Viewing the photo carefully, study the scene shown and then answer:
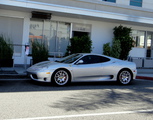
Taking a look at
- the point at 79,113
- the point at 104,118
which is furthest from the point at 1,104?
the point at 104,118

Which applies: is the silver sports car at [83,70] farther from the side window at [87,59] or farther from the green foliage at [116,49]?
the green foliage at [116,49]

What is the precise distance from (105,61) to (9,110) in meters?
5.30

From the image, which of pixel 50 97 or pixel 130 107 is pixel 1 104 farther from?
pixel 130 107

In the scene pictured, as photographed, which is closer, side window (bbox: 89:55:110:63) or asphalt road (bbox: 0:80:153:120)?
asphalt road (bbox: 0:80:153:120)

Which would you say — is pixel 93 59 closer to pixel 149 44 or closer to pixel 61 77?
pixel 61 77

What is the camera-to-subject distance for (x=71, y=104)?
19.8 feet

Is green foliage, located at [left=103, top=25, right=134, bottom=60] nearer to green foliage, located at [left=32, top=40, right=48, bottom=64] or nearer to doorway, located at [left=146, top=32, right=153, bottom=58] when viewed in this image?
doorway, located at [left=146, top=32, right=153, bottom=58]

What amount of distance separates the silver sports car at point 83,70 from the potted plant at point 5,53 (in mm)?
3903

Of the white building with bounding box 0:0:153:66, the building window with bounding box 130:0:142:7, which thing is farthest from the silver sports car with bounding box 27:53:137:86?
the building window with bounding box 130:0:142:7

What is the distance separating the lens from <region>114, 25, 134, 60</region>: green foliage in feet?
52.4

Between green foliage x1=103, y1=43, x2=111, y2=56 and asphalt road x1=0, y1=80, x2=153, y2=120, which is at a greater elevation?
green foliage x1=103, y1=43, x2=111, y2=56

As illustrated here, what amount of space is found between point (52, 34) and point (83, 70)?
7.12 meters

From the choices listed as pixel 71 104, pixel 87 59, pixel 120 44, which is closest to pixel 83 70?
pixel 87 59

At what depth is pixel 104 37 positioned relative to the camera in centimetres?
1672
